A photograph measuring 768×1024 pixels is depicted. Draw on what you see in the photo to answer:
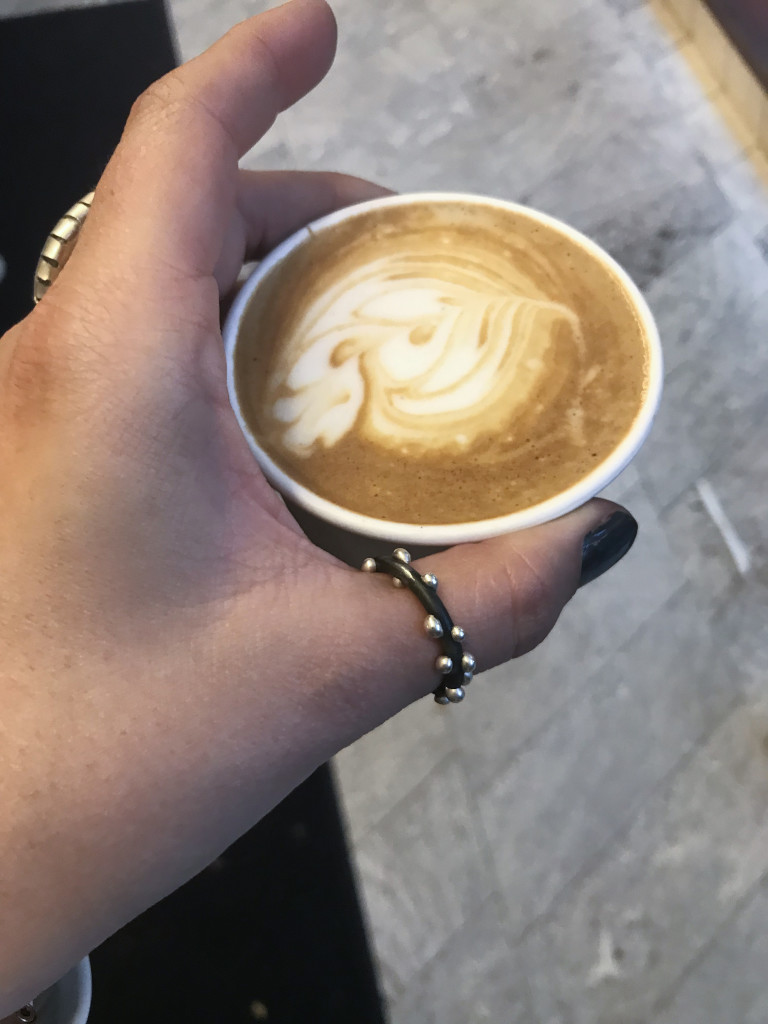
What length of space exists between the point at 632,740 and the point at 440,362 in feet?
1.86

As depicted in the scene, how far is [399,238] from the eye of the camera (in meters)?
0.76

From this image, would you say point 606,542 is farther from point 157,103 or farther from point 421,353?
point 157,103

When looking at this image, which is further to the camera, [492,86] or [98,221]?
[492,86]

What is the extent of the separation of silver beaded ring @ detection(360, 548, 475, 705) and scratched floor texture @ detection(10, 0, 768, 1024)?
17.6 inches

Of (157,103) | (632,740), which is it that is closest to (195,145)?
(157,103)

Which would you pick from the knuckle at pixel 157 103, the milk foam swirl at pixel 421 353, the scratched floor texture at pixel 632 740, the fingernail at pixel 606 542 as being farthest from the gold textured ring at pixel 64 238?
the scratched floor texture at pixel 632 740

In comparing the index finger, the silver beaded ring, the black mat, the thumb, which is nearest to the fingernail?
the thumb

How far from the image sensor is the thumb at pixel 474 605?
522 millimetres

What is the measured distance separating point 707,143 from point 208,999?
151 centimetres

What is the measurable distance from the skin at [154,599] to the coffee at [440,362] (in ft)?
0.22

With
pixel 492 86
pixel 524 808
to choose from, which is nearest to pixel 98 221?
pixel 524 808

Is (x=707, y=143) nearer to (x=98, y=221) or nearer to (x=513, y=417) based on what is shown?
(x=513, y=417)

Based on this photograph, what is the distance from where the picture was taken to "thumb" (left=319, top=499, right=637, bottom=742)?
52cm

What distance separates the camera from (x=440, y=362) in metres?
0.68
